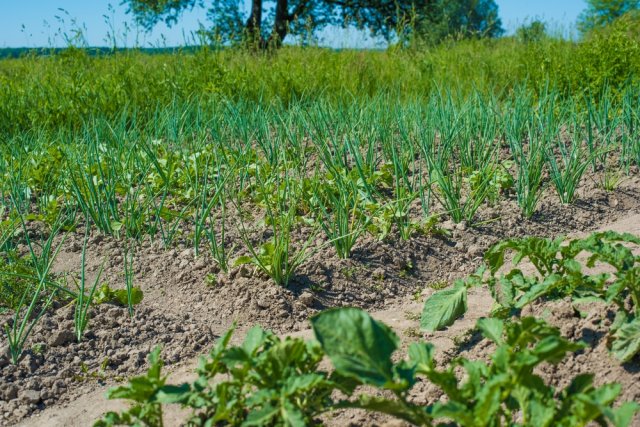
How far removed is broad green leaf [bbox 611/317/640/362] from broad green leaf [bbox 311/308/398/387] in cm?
66

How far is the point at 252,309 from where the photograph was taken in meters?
2.75

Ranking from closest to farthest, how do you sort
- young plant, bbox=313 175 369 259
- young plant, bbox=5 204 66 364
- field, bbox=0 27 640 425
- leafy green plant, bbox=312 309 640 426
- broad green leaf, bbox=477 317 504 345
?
leafy green plant, bbox=312 309 640 426 → field, bbox=0 27 640 425 → broad green leaf, bbox=477 317 504 345 → young plant, bbox=5 204 66 364 → young plant, bbox=313 175 369 259

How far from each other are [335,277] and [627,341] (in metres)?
1.36

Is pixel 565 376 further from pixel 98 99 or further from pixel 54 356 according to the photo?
pixel 98 99

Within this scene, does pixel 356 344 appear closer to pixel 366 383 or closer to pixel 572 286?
pixel 366 383

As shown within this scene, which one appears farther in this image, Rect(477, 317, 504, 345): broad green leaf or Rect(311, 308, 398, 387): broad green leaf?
Rect(477, 317, 504, 345): broad green leaf

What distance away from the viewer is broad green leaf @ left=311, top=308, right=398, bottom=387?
60.8 inches

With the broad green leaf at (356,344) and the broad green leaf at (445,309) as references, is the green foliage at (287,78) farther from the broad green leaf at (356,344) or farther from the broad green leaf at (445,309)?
the broad green leaf at (356,344)

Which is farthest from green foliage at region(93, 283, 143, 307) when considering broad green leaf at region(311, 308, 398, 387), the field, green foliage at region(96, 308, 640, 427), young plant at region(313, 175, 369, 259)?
broad green leaf at region(311, 308, 398, 387)

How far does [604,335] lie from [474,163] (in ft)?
7.36

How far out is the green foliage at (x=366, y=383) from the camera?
1469 millimetres

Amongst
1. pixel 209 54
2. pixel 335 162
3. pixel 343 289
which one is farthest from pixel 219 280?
pixel 209 54

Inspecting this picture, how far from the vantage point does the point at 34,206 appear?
4.05m

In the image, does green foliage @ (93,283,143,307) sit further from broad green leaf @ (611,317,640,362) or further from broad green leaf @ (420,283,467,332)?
broad green leaf @ (611,317,640,362)
